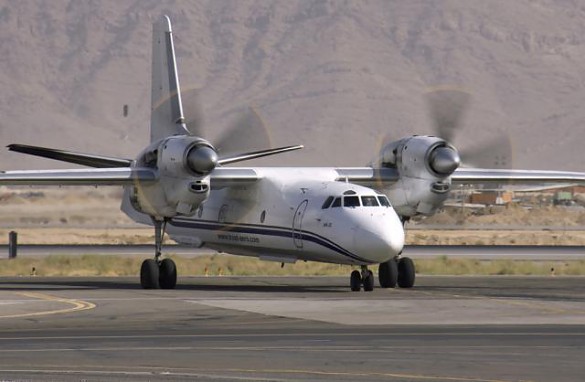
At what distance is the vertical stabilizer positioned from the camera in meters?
39.3

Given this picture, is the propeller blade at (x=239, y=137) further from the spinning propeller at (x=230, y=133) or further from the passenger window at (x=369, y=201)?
the passenger window at (x=369, y=201)

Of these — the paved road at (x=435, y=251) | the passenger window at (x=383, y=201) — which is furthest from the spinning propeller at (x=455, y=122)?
the paved road at (x=435, y=251)

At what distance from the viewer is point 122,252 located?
54.5m

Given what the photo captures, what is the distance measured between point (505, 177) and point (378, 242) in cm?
763

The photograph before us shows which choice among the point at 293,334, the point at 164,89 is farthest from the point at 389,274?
the point at 293,334

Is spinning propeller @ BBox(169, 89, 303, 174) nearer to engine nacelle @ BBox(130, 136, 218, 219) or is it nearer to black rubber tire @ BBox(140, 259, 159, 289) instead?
engine nacelle @ BBox(130, 136, 218, 219)

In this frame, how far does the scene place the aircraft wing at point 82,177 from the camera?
1335 inches

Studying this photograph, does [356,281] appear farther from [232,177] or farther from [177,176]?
[177,176]

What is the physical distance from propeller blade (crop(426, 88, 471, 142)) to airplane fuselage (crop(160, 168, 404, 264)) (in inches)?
126

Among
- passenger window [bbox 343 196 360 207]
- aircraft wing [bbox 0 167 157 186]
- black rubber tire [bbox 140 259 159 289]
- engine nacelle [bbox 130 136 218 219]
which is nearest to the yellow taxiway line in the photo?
aircraft wing [bbox 0 167 157 186]

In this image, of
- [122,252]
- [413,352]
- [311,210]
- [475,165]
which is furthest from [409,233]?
[413,352]

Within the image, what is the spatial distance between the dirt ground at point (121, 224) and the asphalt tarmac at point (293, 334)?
29397mm

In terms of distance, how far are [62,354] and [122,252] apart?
115 feet

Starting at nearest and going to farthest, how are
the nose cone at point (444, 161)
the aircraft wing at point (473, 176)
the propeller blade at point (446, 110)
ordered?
the nose cone at point (444, 161) < the aircraft wing at point (473, 176) < the propeller blade at point (446, 110)
